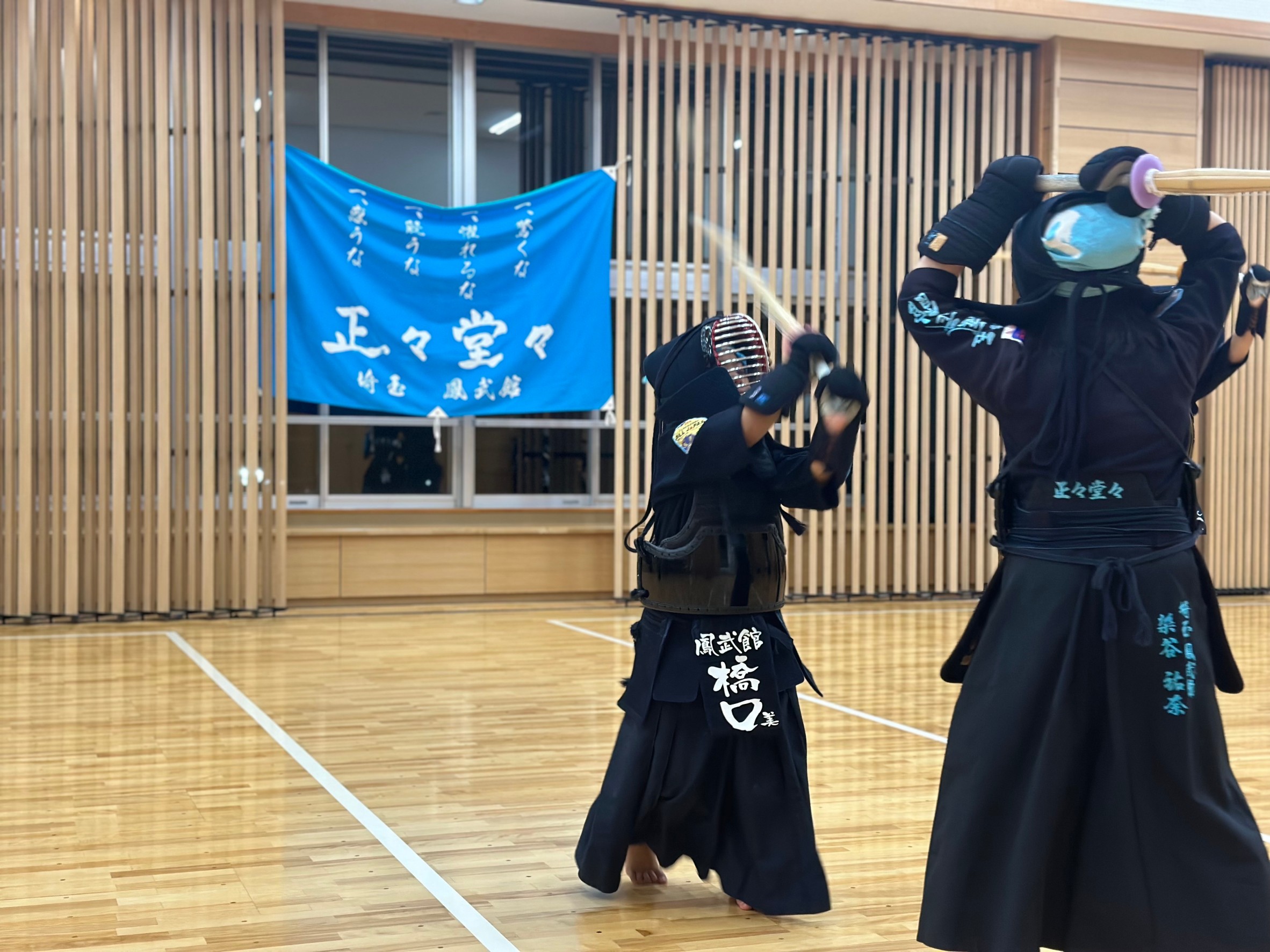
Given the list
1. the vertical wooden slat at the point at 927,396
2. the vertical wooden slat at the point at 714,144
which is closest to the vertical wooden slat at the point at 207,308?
the vertical wooden slat at the point at 714,144

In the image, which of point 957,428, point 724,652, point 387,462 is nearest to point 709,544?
point 724,652

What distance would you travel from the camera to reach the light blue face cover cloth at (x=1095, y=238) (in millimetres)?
1873

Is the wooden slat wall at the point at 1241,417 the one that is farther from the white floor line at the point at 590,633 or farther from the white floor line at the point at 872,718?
the white floor line at the point at 872,718

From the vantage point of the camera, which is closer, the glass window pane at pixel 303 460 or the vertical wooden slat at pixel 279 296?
the vertical wooden slat at pixel 279 296

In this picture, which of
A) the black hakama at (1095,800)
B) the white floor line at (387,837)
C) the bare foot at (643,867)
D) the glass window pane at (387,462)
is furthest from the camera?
the glass window pane at (387,462)

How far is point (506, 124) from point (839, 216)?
242 centimetres

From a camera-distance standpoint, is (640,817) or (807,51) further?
(807,51)

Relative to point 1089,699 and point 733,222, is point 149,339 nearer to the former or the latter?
point 733,222

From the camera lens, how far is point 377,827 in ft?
10.8

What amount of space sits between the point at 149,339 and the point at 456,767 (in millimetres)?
4580

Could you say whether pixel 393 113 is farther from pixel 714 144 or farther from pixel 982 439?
pixel 982 439

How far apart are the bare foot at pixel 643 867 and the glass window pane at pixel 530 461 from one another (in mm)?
6230

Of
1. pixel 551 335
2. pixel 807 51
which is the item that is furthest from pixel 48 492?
pixel 807 51

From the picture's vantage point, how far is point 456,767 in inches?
157
